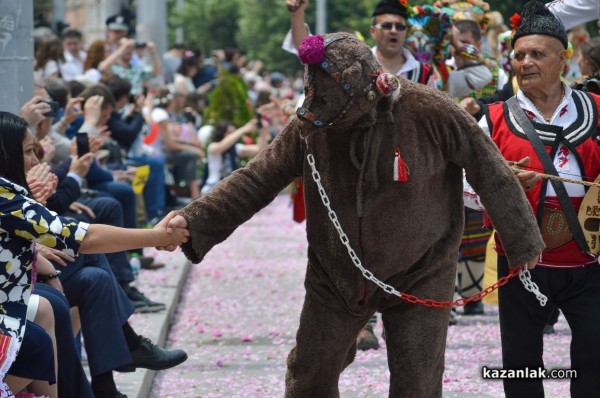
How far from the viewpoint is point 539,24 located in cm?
592

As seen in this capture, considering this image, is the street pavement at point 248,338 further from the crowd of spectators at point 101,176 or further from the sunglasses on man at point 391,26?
the sunglasses on man at point 391,26

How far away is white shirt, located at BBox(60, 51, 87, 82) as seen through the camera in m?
14.1

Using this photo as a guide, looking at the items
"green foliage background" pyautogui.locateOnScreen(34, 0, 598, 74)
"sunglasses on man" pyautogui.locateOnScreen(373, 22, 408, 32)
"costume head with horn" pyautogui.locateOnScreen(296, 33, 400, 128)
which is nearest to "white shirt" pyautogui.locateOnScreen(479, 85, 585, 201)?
"costume head with horn" pyautogui.locateOnScreen(296, 33, 400, 128)

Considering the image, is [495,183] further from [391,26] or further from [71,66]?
[71,66]

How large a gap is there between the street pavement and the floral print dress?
1934 mm

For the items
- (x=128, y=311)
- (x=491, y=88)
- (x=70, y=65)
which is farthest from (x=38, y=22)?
(x=128, y=311)

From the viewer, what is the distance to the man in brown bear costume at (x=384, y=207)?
5.20m

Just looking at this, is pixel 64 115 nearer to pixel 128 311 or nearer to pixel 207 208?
pixel 128 311

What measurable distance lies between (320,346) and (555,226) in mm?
1257

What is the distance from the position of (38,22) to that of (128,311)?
405 inches

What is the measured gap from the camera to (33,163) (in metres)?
5.59

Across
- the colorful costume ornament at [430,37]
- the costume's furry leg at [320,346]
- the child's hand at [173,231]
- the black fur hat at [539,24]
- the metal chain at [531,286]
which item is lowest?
the costume's furry leg at [320,346]

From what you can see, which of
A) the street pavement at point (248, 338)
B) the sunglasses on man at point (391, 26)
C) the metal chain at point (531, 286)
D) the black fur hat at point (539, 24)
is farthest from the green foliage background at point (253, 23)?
the metal chain at point (531, 286)

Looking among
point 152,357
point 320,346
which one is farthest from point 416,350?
point 152,357
